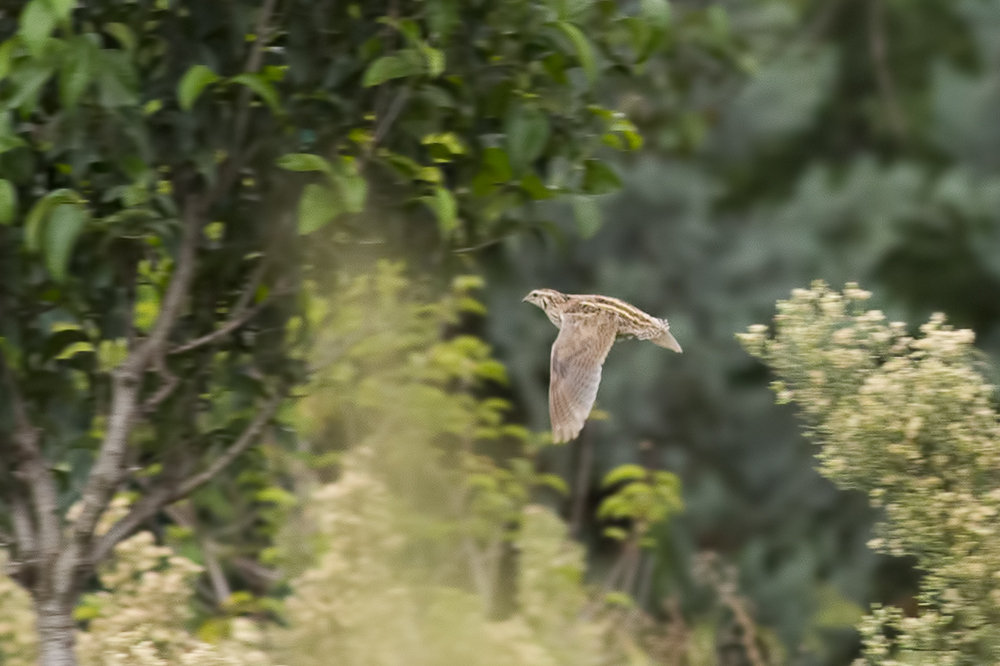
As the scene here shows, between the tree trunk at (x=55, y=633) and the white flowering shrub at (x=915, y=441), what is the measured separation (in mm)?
1468

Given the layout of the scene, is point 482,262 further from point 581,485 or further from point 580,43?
point 580,43

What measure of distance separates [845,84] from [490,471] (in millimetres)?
1934

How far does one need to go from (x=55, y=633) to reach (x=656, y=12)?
1675 mm

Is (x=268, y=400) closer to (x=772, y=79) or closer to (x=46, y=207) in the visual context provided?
(x=46, y=207)

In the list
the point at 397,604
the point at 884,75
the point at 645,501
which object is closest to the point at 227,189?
the point at 397,604

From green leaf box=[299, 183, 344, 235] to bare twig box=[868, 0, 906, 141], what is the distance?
9.56 ft

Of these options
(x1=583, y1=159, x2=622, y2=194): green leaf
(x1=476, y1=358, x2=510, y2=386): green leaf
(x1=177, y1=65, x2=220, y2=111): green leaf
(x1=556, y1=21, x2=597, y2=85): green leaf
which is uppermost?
(x1=556, y1=21, x2=597, y2=85): green leaf

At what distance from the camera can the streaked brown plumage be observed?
2.34m

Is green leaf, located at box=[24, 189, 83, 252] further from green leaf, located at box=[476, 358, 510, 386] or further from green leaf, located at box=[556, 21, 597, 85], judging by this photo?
green leaf, located at box=[476, 358, 510, 386]

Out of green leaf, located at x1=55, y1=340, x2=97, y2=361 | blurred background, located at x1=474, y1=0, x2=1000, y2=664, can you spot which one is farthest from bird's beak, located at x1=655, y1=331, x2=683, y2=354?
blurred background, located at x1=474, y1=0, x2=1000, y2=664

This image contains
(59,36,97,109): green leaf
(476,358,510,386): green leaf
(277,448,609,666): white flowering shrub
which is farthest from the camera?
(476,358,510,386): green leaf

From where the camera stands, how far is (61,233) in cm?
219

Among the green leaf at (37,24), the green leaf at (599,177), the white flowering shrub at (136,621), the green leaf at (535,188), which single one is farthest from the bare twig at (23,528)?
the green leaf at (599,177)

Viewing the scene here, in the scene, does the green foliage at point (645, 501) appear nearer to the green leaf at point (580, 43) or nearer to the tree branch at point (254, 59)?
the tree branch at point (254, 59)
